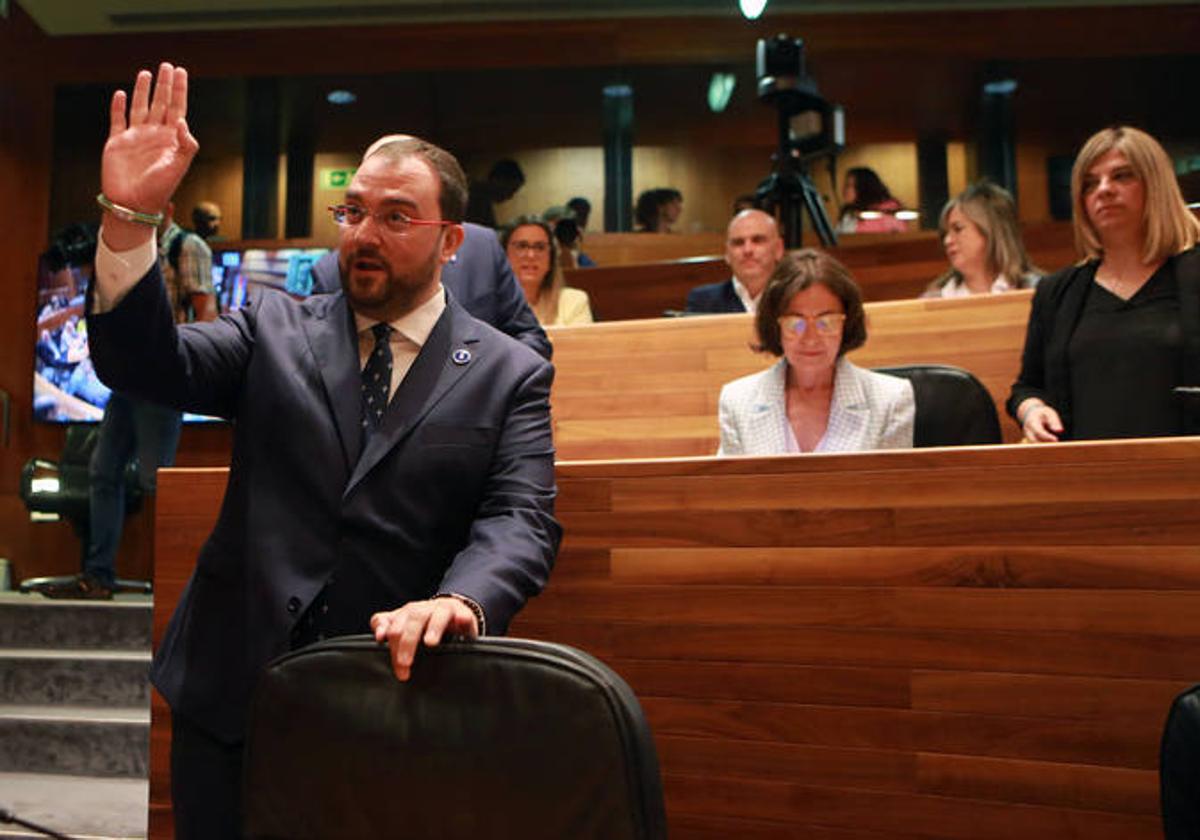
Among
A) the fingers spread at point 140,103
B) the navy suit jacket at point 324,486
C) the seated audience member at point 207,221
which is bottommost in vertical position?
the navy suit jacket at point 324,486

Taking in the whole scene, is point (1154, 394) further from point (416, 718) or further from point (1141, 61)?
point (1141, 61)

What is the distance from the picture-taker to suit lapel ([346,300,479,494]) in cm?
96

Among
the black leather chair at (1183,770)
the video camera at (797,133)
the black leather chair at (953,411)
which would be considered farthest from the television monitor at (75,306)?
the black leather chair at (1183,770)

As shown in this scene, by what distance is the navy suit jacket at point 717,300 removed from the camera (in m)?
2.84

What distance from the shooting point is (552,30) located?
504 centimetres

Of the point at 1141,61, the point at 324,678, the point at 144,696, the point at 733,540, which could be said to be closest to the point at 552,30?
the point at 1141,61

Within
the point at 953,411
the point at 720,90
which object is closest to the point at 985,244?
the point at 953,411

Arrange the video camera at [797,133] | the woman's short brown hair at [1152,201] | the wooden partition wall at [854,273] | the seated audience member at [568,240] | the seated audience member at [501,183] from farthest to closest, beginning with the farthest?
1. the seated audience member at [501,183]
2. the seated audience member at [568,240]
3. the wooden partition wall at [854,273]
4. the video camera at [797,133]
5. the woman's short brown hair at [1152,201]

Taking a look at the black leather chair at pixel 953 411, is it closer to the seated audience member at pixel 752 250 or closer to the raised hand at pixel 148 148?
the seated audience member at pixel 752 250

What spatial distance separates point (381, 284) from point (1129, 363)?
1065 mm

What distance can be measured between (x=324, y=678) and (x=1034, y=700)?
712mm

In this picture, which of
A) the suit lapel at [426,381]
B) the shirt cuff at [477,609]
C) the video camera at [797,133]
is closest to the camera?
the shirt cuff at [477,609]

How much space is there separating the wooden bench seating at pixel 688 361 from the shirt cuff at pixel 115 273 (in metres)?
1.52

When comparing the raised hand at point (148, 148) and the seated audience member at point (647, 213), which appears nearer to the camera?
the raised hand at point (148, 148)
